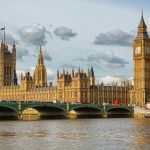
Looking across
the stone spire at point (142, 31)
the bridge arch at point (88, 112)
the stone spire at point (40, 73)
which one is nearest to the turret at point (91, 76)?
the stone spire at point (142, 31)

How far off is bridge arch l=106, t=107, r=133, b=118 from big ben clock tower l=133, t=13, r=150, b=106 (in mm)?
16722

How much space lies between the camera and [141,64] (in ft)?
477

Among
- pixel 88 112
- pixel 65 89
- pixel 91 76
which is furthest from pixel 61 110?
pixel 91 76

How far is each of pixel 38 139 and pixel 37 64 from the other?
126m

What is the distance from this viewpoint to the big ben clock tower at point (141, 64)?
144375 mm

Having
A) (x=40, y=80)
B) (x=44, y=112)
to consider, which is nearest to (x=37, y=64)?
(x=40, y=80)

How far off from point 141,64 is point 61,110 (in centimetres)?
3891

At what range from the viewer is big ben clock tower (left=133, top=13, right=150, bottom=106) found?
474 feet

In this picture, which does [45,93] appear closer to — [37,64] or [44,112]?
[37,64]

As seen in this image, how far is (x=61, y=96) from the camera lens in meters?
152

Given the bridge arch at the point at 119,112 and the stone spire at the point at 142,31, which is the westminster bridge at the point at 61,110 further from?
the stone spire at the point at 142,31

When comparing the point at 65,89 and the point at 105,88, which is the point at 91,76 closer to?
the point at 105,88

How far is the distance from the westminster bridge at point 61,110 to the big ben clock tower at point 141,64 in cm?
1858

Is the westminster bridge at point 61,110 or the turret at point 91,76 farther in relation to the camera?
the turret at point 91,76
